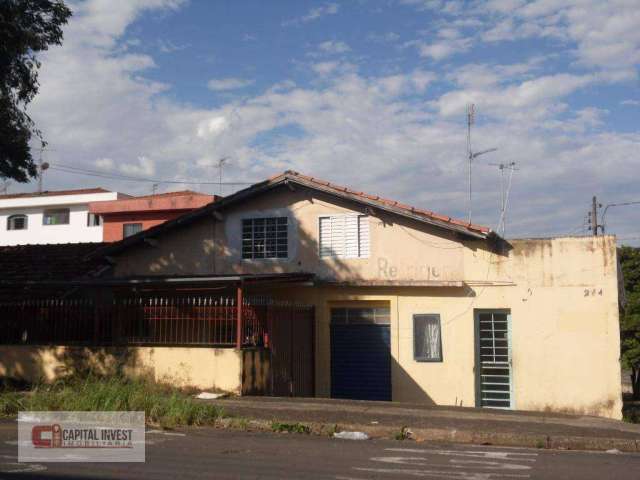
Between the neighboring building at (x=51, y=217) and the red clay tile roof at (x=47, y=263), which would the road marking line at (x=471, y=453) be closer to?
the red clay tile roof at (x=47, y=263)

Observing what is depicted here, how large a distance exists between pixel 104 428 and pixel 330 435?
10.8 ft

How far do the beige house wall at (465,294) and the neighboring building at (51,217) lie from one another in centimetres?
3033

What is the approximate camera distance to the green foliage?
10.4m

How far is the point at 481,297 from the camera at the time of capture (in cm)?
1520

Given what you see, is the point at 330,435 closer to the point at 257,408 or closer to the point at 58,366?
the point at 257,408

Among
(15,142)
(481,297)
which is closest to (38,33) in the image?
(15,142)

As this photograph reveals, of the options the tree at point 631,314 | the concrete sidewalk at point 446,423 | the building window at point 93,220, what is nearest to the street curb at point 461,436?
the concrete sidewalk at point 446,423

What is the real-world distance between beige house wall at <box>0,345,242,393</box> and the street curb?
2681mm

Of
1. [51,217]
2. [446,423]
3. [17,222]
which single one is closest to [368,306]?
[446,423]

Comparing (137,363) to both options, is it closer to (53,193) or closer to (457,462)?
(457,462)

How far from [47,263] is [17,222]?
3318 centimetres

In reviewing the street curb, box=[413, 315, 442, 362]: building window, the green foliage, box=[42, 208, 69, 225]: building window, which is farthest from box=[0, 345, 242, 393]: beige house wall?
box=[42, 208, 69, 225]: building window

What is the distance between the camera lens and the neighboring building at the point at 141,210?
3547 centimetres

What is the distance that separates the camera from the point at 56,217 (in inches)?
1853
